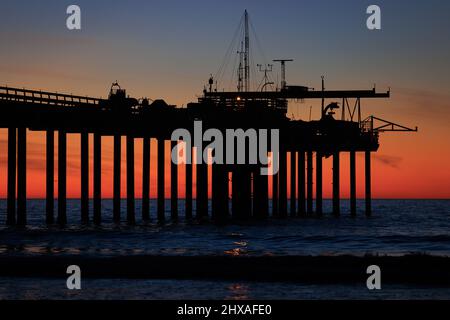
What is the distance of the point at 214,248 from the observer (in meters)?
48.7

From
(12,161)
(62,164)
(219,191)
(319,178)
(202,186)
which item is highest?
(12,161)

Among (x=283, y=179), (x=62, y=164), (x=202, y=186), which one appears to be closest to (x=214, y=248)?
(x=62, y=164)

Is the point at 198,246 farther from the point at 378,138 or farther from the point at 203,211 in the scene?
the point at 378,138

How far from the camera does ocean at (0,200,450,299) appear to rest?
28.9 m

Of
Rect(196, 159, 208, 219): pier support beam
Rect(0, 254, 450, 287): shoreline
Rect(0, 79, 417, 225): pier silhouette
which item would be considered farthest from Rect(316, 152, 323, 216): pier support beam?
Rect(0, 254, 450, 287): shoreline

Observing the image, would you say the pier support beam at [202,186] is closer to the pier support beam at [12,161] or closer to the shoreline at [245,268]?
the pier support beam at [12,161]

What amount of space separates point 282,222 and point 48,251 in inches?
1320

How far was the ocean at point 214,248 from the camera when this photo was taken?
2886 centimetres

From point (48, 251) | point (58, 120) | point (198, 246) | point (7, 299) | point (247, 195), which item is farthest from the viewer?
point (247, 195)

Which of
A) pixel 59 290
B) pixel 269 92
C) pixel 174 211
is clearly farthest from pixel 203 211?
pixel 59 290

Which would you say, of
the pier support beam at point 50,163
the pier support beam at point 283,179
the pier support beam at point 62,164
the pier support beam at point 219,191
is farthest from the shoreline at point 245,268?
the pier support beam at point 283,179

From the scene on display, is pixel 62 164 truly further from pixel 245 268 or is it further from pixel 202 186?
pixel 245 268

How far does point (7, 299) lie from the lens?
26.9 m

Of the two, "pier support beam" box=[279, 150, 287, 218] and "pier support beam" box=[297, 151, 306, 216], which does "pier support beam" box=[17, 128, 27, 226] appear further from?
"pier support beam" box=[297, 151, 306, 216]
